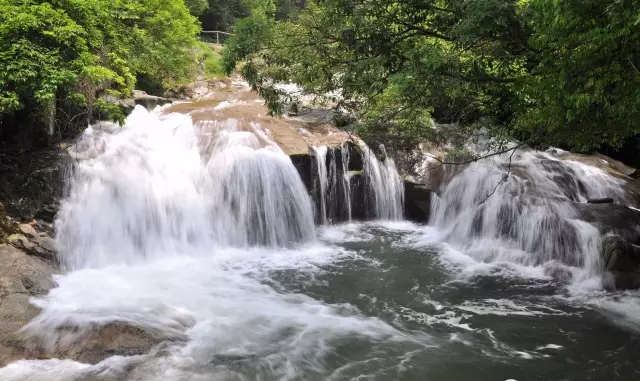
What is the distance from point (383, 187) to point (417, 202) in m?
1.10

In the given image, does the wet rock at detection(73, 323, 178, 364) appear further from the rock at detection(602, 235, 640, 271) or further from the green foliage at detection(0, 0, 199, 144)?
the rock at detection(602, 235, 640, 271)

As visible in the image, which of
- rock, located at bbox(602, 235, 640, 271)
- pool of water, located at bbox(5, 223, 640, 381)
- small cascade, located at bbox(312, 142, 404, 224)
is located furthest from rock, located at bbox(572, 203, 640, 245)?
small cascade, located at bbox(312, 142, 404, 224)

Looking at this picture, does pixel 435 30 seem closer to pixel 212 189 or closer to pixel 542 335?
pixel 542 335

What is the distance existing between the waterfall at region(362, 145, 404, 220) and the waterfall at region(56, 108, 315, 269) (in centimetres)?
232

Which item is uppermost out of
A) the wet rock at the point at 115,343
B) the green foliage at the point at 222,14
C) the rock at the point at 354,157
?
the green foliage at the point at 222,14

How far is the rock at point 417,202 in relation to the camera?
43.9 feet

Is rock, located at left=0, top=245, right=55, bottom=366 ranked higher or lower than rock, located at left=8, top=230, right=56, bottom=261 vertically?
lower

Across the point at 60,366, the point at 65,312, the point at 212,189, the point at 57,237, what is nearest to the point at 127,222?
the point at 57,237

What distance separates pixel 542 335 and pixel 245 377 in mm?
4744

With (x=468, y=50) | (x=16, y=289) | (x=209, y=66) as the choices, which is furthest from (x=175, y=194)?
(x=209, y=66)

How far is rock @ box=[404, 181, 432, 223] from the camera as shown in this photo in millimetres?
13367

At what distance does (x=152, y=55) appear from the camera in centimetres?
1497

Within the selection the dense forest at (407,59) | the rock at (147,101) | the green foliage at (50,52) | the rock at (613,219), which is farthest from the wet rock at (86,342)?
the rock at (147,101)

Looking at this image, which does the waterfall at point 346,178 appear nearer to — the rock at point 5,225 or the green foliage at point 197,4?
the rock at point 5,225
